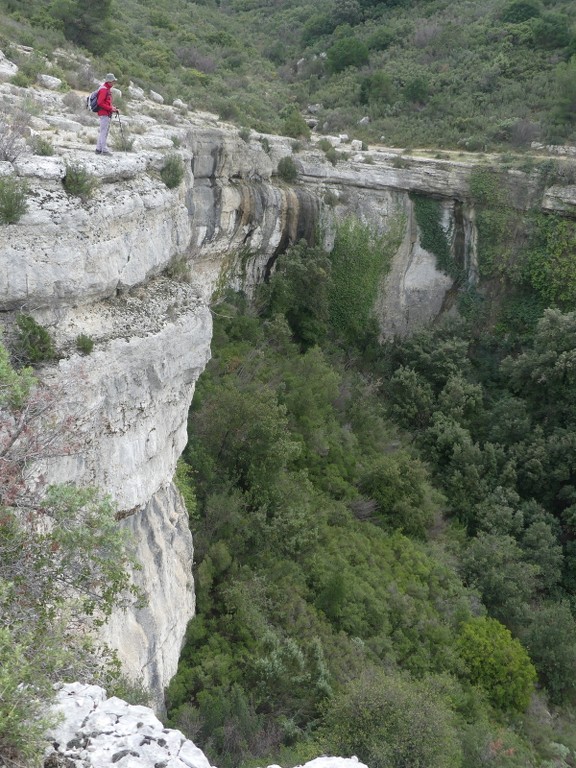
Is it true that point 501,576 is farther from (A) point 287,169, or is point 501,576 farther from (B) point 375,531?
(A) point 287,169

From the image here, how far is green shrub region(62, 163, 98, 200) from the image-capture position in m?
9.23

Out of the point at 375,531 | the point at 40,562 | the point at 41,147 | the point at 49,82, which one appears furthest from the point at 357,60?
the point at 40,562

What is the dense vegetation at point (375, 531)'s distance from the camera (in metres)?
11.5

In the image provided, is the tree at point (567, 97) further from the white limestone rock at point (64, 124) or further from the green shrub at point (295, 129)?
the white limestone rock at point (64, 124)

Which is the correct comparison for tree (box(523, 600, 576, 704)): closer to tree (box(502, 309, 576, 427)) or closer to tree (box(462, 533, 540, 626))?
tree (box(462, 533, 540, 626))

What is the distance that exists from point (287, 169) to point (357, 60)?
19.0 meters

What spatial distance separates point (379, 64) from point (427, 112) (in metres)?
7.21

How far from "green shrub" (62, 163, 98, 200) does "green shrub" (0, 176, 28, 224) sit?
1032 millimetres

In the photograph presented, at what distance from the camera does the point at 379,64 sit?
35.8 metres

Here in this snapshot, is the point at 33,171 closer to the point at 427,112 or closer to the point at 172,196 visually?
the point at 172,196

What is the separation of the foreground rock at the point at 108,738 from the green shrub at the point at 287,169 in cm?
2009

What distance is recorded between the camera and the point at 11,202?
8086 millimetres

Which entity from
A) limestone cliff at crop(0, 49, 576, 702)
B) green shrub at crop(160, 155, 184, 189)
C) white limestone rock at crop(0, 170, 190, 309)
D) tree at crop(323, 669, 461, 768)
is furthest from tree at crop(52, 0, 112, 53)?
tree at crop(323, 669, 461, 768)

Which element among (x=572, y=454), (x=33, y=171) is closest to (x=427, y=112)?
(x=572, y=454)
